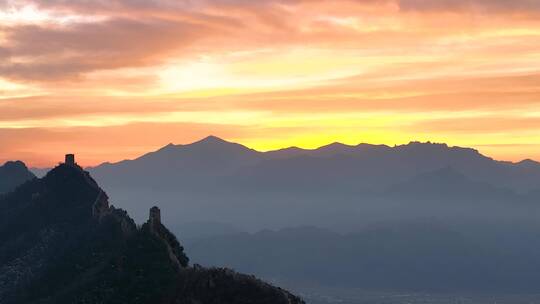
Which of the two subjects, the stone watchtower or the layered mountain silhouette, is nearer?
the layered mountain silhouette

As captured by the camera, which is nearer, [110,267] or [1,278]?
[110,267]

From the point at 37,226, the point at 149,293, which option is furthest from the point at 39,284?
the point at 149,293

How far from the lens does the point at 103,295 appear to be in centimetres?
11206

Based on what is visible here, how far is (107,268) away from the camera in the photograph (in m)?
119

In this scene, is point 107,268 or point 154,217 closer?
point 154,217

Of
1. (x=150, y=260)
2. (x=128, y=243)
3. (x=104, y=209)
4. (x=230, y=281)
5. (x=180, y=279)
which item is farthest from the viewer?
(x=104, y=209)

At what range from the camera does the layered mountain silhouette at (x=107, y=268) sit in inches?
3504

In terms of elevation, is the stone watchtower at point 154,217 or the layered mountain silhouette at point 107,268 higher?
the stone watchtower at point 154,217

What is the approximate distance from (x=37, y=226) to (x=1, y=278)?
22.1 m

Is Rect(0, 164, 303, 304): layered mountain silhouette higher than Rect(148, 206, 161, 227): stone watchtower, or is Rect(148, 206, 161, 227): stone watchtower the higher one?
Rect(148, 206, 161, 227): stone watchtower

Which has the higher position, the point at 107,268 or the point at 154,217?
the point at 154,217

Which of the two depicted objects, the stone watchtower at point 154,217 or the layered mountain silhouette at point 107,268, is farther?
the stone watchtower at point 154,217

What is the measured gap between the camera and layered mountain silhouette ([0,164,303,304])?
89.0 m

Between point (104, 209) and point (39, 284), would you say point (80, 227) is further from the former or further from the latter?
point (39, 284)
